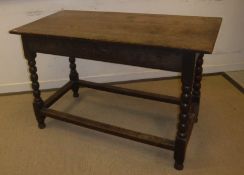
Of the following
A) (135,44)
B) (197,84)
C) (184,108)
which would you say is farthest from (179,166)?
(135,44)

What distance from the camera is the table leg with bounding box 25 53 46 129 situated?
168 centimetres

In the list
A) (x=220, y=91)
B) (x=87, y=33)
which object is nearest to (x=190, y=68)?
(x=87, y=33)

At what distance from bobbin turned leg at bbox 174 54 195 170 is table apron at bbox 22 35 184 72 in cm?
4

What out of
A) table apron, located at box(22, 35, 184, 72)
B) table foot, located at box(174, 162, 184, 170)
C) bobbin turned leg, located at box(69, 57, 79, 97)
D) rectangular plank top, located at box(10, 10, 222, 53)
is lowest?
table foot, located at box(174, 162, 184, 170)

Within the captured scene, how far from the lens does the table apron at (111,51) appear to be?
1.31m

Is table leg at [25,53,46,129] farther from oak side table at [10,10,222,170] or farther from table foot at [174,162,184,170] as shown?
table foot at [174,162,184,170]

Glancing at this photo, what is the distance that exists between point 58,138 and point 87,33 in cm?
75

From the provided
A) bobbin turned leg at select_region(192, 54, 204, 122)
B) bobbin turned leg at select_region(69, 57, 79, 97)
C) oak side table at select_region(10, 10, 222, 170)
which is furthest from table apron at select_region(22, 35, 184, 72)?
bobbin turned leg at select_region(69, 57, 79, 97)

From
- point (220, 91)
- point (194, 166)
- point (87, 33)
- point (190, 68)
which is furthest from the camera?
point (220, 91)

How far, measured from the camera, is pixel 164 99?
77.7 inches

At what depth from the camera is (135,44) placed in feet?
4.28

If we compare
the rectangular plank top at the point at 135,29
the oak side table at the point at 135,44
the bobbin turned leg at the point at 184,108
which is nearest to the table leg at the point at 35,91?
the oak side table at the point at 135,44

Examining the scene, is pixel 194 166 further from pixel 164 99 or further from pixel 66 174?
pixel 66 174

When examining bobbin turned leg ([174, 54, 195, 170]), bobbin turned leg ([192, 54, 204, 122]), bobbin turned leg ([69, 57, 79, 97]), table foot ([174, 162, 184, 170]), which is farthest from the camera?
bobbin turned leg ([69, 57, 79, 97])
